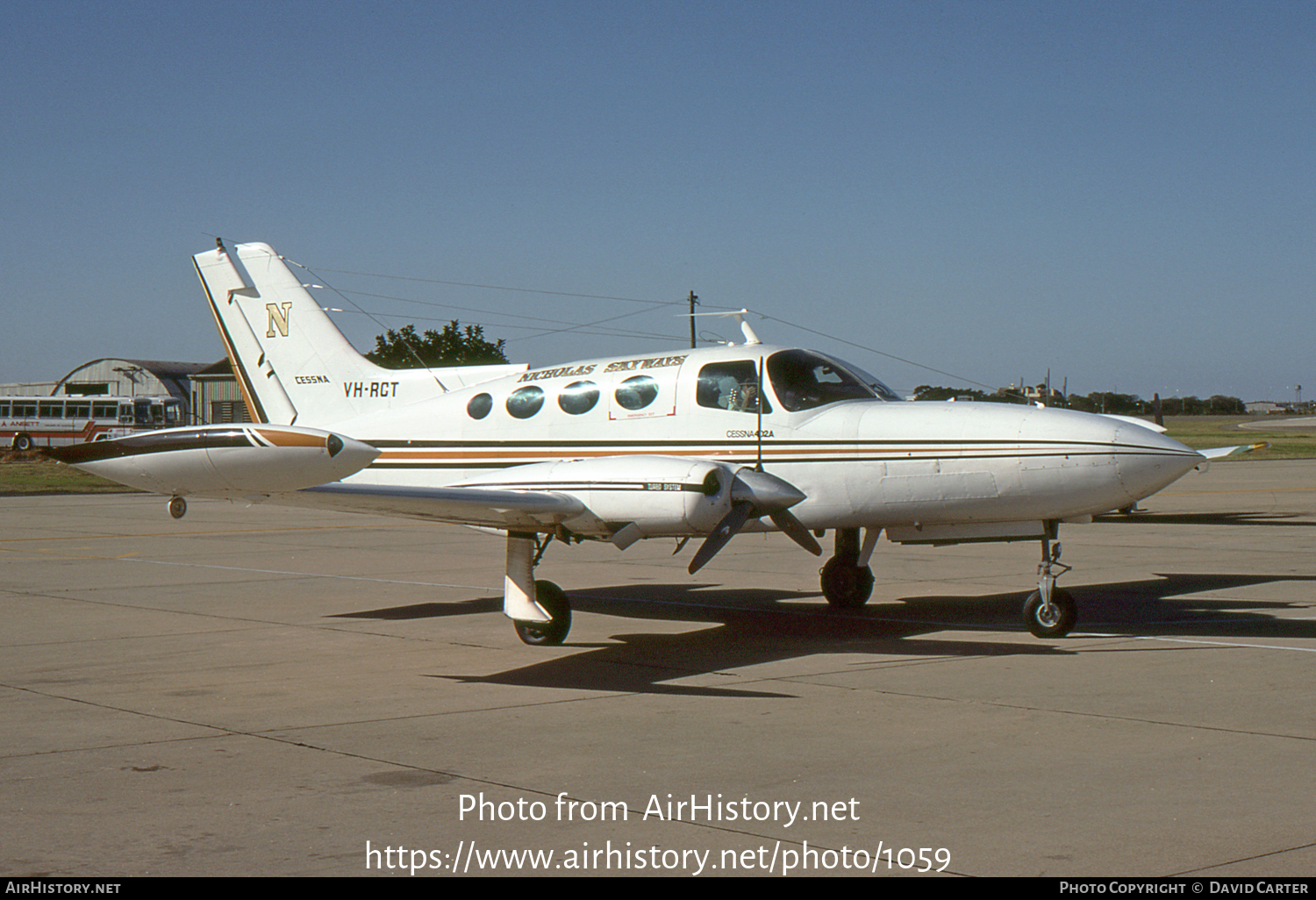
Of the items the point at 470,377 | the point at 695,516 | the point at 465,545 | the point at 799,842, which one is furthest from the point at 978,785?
Answer: the point at 465,545

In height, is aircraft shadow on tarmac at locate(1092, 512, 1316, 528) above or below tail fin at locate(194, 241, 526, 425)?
below

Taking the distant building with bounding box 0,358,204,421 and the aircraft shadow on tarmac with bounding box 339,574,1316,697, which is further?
the distant building with bounding box 0,358,204,421

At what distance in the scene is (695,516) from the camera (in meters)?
9.62

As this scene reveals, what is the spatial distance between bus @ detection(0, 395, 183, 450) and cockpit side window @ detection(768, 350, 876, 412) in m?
61.5

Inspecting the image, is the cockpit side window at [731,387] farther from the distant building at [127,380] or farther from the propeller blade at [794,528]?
the distant building at [127,380]

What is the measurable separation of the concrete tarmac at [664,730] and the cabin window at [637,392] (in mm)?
2141

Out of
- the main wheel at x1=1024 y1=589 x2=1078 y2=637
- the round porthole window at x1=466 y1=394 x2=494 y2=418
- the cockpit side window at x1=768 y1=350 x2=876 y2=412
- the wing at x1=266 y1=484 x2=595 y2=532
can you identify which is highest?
the cockpit side window at x1=768 y1=350 x2=876 y2=412

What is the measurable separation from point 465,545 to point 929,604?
9879 mm

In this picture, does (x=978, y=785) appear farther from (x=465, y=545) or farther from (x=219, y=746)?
(x=465, y=545)

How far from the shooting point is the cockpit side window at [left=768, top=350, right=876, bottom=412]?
11.0 m

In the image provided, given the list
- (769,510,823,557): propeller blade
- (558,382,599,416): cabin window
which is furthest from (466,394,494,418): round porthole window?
(769,510,823,557): propeller blade

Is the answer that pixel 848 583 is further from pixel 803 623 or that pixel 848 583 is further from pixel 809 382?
pixel 809 382

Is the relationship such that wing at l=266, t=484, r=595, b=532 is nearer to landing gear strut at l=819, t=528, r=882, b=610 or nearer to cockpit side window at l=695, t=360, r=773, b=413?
cockpit side window at l=695, t=360, r=773, b=413

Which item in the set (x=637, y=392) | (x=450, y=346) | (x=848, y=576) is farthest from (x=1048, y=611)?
(x=450, y=346)
